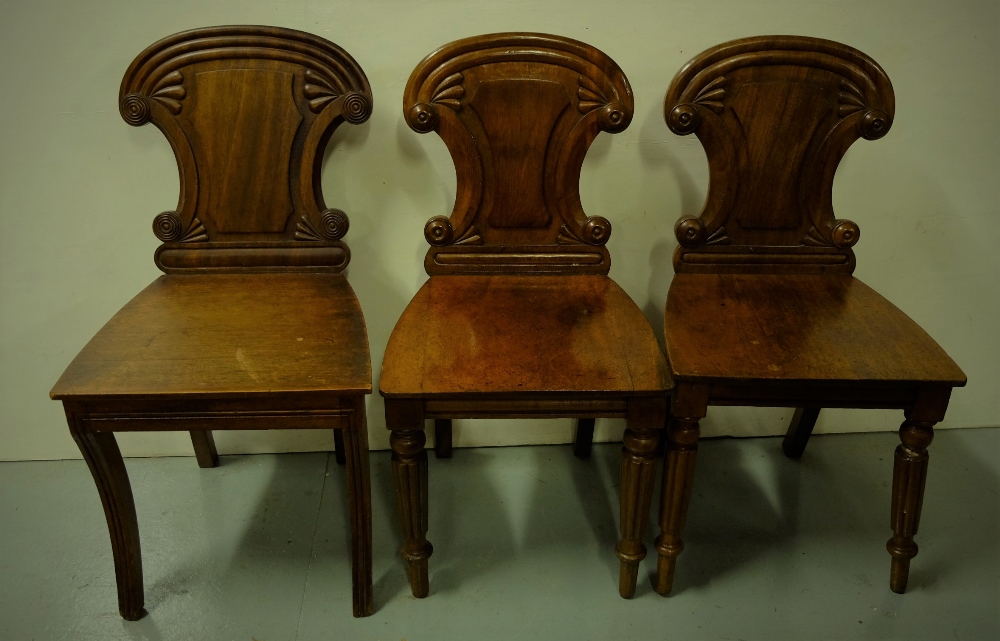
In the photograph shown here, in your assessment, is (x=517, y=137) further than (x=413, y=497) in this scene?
Yes

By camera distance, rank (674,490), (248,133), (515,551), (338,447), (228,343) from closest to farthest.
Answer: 1. (228,343)
2. (674,490)
3. (248,133)
4. (515,551)
5. (338,447)

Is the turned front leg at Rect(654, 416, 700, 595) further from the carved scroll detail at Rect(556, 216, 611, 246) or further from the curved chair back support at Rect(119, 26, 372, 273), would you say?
the curved chair back support at Rect(119, 26, 372, 273)

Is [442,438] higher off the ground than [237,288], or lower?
lower

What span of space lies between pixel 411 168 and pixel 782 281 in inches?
36.0

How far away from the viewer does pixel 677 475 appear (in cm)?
146

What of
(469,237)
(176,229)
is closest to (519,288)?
(469,237)

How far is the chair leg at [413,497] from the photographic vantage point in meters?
1.37

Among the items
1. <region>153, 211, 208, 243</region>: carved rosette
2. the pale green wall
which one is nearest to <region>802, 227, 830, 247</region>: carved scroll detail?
the pale green wall

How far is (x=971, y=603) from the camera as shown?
1567 mm

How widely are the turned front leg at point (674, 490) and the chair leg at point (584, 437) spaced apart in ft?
1.54

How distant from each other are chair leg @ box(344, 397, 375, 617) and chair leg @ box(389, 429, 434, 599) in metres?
0.06

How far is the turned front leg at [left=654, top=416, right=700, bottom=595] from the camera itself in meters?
1.42

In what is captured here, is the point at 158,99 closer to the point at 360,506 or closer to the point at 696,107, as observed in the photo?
the point at 360,506

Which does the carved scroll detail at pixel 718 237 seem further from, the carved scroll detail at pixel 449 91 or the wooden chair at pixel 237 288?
the wooden chair at pixel 237 288
